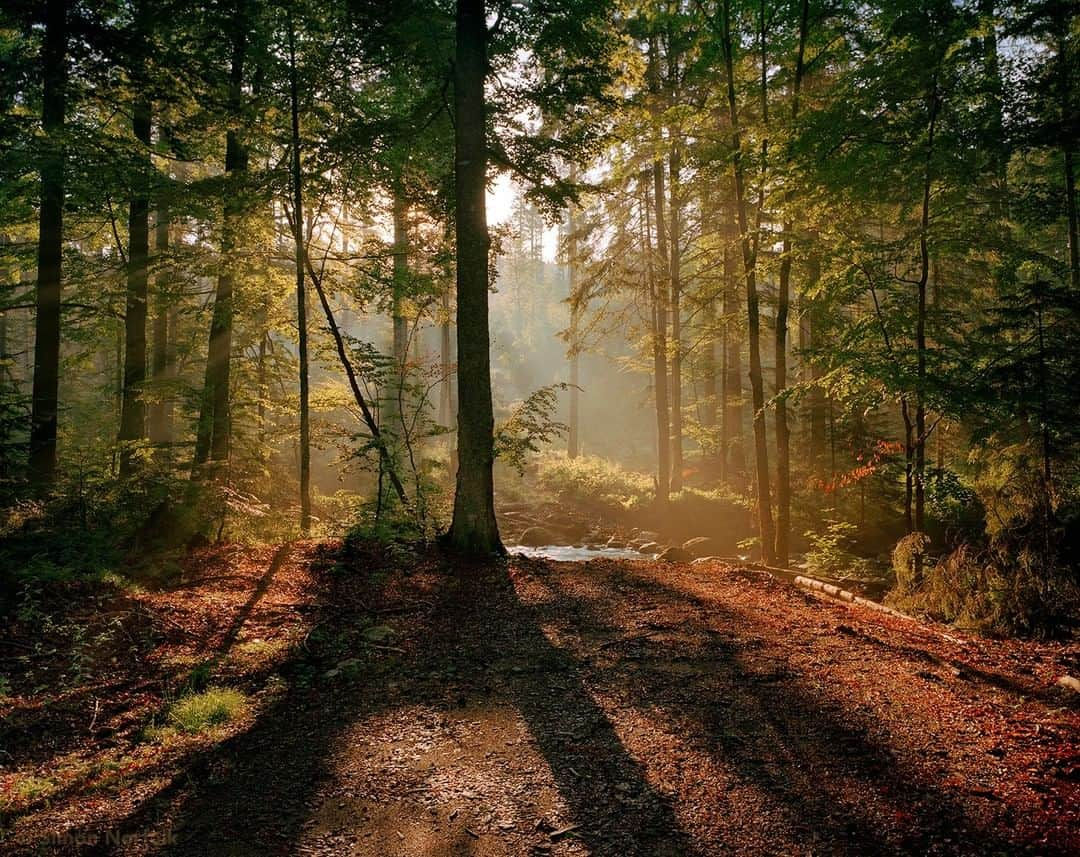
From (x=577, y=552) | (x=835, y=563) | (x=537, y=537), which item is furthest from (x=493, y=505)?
(x=537, y=537)

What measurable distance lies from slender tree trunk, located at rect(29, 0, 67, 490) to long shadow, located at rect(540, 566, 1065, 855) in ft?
33.8

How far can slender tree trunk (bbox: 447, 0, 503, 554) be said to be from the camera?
28.5 ft

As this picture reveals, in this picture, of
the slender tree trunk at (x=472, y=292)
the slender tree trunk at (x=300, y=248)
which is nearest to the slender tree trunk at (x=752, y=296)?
the slender tree trunk at (x=472, y=292)

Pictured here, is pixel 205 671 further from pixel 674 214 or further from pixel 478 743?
pixel 674 214

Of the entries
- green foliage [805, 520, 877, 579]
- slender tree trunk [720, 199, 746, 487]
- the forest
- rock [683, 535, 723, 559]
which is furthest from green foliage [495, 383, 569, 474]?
slender tree trunk [720, 199, 746, 487]

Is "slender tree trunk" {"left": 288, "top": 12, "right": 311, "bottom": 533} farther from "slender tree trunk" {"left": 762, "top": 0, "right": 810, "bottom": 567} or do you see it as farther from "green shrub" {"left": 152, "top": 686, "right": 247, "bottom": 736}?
"slender tree trunk" {"left": 762, "top": 0, "right": 810, "bottom": 567}

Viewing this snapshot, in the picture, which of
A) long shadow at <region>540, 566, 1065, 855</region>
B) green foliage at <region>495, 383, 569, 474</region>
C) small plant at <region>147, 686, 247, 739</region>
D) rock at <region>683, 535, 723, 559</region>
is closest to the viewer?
long shadow at <region>540, 566, 1065, 855</region>

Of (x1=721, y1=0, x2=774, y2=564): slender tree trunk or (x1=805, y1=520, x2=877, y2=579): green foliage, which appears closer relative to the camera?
(x1=721, y1=0, x2=774, y2=564): slender tree trunk

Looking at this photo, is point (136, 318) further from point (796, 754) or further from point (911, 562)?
point (911, 562)

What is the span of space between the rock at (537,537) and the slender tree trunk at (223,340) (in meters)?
8.08

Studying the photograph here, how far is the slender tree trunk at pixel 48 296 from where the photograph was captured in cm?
976

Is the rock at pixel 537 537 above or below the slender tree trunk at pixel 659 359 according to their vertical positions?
below

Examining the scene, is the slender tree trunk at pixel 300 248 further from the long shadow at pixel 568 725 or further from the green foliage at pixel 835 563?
the green foliage at pixel 835 563

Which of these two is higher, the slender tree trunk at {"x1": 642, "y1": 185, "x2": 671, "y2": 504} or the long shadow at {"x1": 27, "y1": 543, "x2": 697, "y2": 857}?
the slender tree trunk at {"x1": 642, "y1": 185, "x2": 671, "y2": 504}
